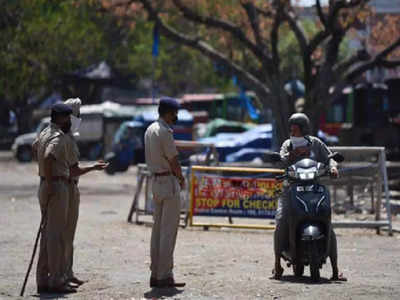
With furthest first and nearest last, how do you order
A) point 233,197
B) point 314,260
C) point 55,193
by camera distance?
point 233,197, point 314,260, point 55,193

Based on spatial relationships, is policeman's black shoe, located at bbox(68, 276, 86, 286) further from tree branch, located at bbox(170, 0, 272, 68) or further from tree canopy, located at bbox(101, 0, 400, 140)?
tree branch, located at bbox(170, 0, 272, 68)

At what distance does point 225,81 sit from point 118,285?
5113cm

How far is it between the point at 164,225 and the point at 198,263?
2059 mm

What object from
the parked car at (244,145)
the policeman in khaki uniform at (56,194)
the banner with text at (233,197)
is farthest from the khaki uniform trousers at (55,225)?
the parked car at (244,145)

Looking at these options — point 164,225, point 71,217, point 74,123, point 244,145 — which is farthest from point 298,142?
point 244,145

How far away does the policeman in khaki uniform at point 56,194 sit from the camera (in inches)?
363

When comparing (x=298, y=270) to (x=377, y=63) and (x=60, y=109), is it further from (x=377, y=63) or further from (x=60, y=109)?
(x=377, y=63)

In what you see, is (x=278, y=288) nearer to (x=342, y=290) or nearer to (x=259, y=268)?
(x=342, y=290)

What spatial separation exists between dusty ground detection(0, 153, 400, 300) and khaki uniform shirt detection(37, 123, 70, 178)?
1.14m

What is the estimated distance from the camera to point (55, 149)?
9133 mm

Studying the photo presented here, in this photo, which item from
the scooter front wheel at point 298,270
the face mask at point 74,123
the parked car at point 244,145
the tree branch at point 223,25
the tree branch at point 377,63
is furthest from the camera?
the parked car at point 244,145

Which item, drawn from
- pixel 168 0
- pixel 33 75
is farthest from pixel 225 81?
pixel 168 0

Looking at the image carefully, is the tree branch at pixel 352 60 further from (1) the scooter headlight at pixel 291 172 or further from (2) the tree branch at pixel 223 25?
(1) the scooter headlight at pixel 291 172

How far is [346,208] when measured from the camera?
15.7 m
